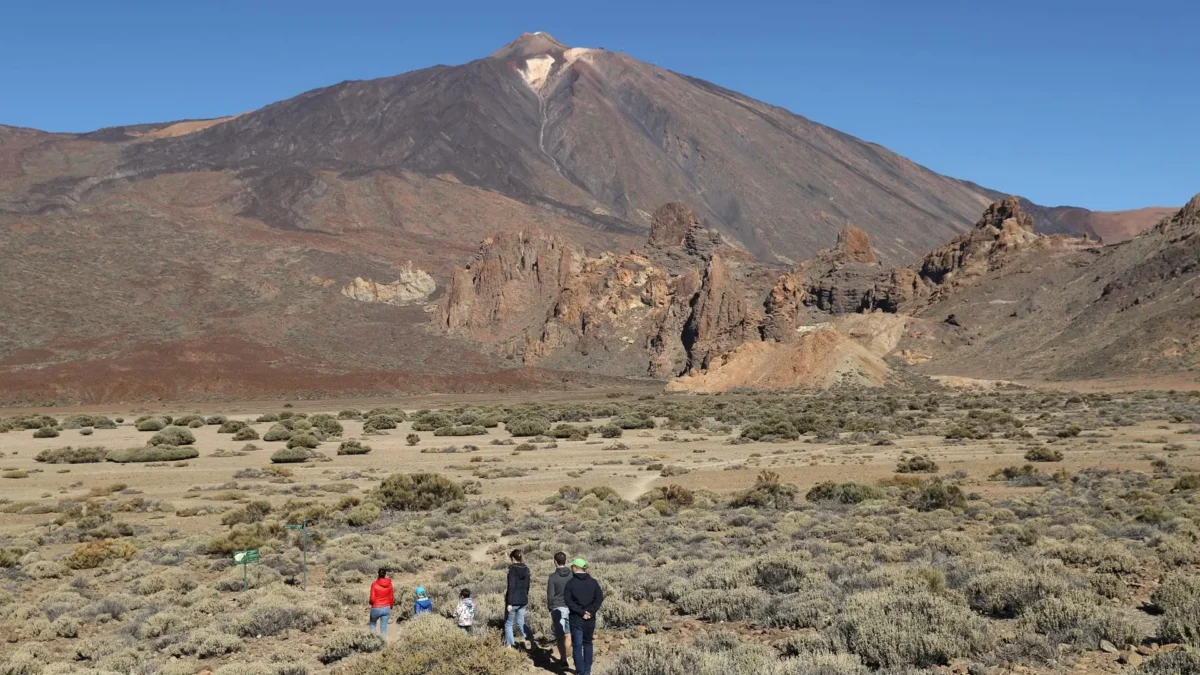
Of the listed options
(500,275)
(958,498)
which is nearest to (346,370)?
(500,275)

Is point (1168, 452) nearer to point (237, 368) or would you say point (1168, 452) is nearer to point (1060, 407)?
point (1060, 407)

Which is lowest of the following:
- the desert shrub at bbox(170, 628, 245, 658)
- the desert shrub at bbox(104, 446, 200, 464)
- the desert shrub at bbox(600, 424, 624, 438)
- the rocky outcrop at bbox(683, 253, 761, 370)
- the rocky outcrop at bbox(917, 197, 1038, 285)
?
the desert shrub at bbox(104, 446, 200, 464)

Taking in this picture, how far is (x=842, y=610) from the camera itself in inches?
433

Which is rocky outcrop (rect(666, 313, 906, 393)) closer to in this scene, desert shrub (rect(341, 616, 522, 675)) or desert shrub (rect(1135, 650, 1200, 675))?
desert shrub (rect(341, 616, 522, 675))

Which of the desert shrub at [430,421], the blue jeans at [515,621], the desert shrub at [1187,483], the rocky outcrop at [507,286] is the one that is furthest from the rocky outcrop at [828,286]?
the blue jeans at [515,621]

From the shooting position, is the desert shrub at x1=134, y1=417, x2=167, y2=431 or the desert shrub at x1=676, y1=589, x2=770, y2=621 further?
the desert shrub at x1=134, y1=417, x2=167, y2=431

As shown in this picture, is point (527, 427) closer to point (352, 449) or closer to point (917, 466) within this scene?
point (352, 449)

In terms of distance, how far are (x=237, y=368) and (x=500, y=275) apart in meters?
38.9

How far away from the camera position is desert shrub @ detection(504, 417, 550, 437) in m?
46.4

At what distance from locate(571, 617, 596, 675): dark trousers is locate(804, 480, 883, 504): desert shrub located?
44.4 feet

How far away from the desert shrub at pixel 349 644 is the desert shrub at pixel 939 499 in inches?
514

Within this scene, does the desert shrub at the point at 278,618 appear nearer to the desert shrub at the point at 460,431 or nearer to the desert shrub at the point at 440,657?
the desert shrub at the point at 440,657

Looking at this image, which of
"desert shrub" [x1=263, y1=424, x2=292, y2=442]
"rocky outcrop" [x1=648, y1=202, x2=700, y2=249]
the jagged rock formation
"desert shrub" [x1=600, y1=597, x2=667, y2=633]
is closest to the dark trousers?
"desert shrub" [x1=600, y1=597, x2=667, y2=633]

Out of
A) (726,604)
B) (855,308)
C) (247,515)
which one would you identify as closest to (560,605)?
(726,604)
